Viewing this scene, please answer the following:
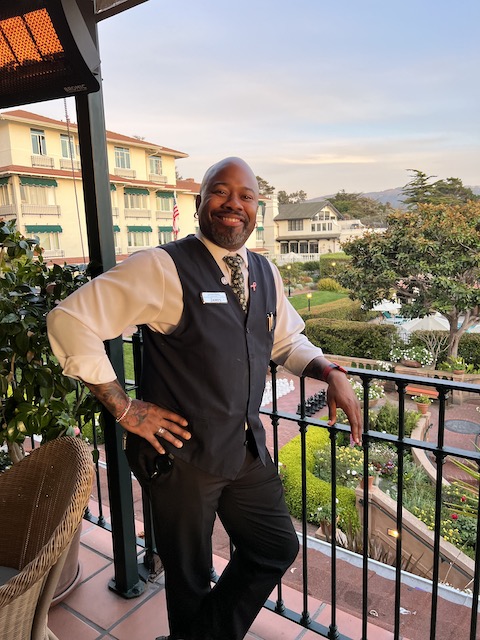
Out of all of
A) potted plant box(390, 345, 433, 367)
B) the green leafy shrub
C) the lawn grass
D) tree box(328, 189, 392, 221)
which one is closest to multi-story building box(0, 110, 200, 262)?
potted plant box(390, 345, 433, 367)

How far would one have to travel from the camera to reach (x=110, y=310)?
971mm

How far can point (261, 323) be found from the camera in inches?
42.9

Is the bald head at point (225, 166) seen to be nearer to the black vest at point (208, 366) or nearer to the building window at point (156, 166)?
the black vest at point (208, 366)

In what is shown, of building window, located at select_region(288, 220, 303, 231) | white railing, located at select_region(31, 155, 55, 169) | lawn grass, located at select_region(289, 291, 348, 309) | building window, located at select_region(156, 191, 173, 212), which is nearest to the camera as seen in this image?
white railing, located at select_region(31, 155, 55, 169)

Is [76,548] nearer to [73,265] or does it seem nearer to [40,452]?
[40,452]

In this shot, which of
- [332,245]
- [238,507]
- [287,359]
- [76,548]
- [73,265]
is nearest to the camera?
[238,507]

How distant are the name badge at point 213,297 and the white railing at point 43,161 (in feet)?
9.73

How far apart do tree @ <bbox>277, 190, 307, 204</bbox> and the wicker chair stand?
37.8m

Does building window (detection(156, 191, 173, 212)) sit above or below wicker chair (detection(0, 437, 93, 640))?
above

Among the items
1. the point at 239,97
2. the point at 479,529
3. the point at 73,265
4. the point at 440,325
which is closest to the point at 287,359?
the point at 479,529

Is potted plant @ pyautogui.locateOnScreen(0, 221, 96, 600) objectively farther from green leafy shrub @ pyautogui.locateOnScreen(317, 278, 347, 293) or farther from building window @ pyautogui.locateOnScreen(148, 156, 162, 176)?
green leafy shrub @ pyautogui.locateOnScreen(317, 278, 347, 293)

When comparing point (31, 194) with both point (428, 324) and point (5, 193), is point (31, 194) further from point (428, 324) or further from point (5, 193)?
point (428, 324)

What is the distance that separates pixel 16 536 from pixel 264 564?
58cm

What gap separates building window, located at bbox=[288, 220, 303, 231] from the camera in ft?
111
